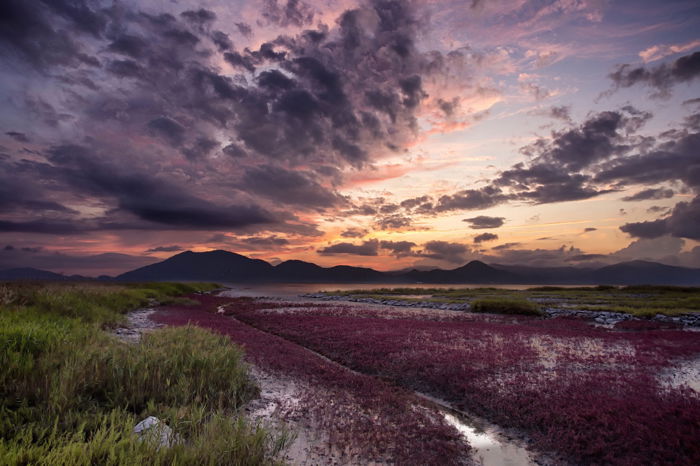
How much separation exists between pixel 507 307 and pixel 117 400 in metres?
38.2

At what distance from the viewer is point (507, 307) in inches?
1479

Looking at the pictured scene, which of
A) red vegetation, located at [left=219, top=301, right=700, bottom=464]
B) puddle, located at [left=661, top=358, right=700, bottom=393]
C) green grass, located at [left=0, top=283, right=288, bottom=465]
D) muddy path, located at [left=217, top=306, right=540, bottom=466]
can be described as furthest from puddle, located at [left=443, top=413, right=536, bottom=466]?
puddle, located at [left=661, top=358, right=700, bottom=393]

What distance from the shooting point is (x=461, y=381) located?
12.0m

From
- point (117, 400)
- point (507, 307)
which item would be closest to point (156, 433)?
point (117, 400)

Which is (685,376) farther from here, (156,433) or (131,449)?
(131,449)

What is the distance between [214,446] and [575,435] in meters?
8.08

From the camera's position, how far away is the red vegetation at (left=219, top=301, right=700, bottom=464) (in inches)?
303

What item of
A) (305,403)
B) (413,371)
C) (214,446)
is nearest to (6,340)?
(214,446)

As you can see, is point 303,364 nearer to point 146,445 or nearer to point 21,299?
point 146,445

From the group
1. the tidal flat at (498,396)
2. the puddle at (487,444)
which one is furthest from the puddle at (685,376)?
the puddle at (487,444)

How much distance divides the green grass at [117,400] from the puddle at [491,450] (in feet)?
14.4

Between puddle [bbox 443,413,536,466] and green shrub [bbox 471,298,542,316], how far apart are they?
30.9 m

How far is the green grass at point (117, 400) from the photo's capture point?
15.2 feet

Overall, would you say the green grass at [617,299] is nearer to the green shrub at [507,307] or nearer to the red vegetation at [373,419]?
the green shrub at [507,307]
